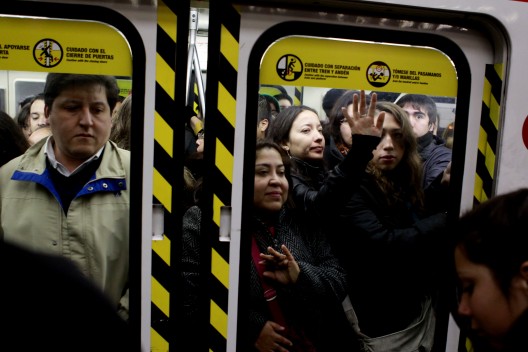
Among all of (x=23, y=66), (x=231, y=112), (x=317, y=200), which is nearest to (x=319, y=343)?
(x=317, y=200)

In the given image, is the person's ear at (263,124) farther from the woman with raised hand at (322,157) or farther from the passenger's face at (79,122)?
the passenger's face at (79,122)

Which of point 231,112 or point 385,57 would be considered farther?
point 385,57

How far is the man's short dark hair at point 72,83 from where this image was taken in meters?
1.83

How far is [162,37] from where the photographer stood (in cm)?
185

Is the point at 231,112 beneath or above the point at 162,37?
beneath

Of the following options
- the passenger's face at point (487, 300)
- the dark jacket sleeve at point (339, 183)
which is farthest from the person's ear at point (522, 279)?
the dark jacket sleeve at point (339, 183)

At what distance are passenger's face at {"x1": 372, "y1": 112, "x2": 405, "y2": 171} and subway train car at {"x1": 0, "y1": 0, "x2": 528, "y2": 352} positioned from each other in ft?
0.38

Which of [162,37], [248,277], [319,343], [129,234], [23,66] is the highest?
[162,37]

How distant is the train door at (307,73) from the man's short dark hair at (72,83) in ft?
1.03

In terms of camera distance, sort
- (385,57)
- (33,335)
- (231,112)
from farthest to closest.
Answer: (385,57)
(231,112)
(33,335)

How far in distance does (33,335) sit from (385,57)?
5.68ft

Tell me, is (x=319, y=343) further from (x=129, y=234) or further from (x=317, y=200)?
(x=129, y=234)

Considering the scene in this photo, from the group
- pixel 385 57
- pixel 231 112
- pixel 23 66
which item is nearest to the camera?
pixel 23 66

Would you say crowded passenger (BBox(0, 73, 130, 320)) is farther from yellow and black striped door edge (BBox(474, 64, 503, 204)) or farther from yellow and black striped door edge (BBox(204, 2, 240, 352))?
yellow and black striped door edge (BBox(474, 64, 503, 204))
